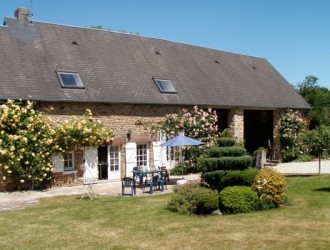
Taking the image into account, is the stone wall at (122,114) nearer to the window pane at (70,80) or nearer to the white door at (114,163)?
the white door at (114,163)

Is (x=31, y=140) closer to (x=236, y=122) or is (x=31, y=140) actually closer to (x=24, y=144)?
(x=24, y=144)

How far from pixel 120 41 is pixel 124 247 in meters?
16.4

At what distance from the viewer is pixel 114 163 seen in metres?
19.0

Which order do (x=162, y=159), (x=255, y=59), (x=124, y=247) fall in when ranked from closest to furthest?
(x=124, y=247), (x=162, y=159), (x=255, y=59)

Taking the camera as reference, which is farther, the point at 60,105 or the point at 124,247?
the point at 60,105

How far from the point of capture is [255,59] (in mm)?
30750

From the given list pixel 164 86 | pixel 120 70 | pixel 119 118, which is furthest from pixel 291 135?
pixel 119 118

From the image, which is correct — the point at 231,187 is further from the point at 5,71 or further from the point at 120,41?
the point at 120,41

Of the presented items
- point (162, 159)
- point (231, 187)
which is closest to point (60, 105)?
point (162, 159)

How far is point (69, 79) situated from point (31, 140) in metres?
3.60

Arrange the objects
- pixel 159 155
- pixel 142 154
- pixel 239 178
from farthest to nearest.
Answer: pixel 159 155, pixel 142 154, pixel 239 178

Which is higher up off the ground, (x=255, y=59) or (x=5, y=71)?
(x=255, y=59)

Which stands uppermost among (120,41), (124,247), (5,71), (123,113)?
(120,41)

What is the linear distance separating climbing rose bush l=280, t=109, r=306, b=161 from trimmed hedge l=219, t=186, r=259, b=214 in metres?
15.8
